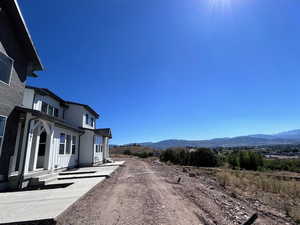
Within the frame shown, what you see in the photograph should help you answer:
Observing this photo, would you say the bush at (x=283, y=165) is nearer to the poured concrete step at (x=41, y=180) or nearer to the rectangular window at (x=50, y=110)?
the poured concrete step at (x=41, y=180)

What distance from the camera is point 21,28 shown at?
881cm

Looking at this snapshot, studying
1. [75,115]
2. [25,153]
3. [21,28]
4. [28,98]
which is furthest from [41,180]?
[75,115]

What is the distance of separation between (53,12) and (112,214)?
11336 mm

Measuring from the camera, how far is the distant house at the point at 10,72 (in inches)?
295

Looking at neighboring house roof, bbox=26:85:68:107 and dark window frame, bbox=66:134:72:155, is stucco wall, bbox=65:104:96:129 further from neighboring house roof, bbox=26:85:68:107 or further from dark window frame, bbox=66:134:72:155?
dark window frame, bbox=66:134:72:155

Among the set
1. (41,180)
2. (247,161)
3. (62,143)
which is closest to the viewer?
(41,180)

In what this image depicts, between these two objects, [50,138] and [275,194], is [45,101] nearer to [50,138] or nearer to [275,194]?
[50,138]

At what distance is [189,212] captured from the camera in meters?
4.86

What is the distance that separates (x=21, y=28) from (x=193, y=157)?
2891 centimetres

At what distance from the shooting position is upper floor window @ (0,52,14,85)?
7.65 m

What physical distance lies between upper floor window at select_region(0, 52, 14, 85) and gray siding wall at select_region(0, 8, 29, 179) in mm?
210

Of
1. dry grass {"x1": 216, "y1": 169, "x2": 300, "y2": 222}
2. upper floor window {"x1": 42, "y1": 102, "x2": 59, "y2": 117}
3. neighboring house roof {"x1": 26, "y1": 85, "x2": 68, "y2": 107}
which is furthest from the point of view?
upper floor window {"x1": 42, "y1": 102, "x2": 59, "y2": 117}

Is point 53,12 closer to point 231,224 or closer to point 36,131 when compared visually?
point 36,131

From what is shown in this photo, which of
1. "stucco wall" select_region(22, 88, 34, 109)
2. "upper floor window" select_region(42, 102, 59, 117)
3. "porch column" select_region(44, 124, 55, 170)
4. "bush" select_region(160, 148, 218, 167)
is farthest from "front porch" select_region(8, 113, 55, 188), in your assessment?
"bush" select_region(160, 148, 218, 167)
